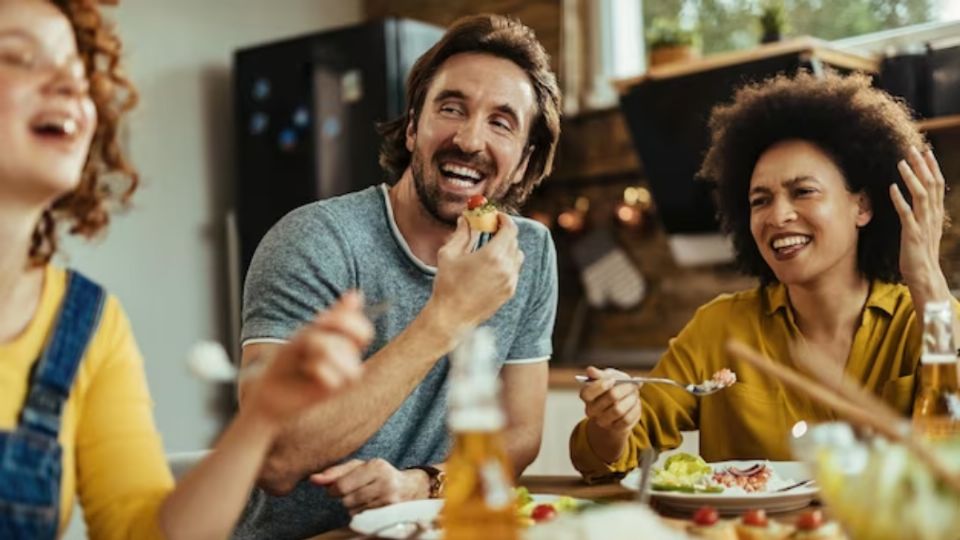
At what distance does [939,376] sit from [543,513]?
491 mm

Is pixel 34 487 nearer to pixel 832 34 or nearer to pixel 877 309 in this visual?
pixel 877 309

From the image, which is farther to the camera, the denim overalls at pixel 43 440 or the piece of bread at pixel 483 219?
the piece of bread at pixel 483 219

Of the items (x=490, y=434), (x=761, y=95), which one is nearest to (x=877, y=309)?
(x=761, y=95)

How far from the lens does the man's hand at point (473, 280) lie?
5.37 ft

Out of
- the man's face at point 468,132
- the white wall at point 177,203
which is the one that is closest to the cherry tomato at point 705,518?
the man's face at point 468,132

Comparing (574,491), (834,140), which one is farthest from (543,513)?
(834,140)

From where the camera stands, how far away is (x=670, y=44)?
3619mm

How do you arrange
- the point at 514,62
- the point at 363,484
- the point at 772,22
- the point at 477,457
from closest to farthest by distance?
the point at 477,457, the point at 363,484, the point at 514,62, the point at 772,22

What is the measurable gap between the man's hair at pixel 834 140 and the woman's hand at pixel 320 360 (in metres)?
1.36

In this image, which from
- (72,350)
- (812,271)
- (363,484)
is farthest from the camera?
(812,271)

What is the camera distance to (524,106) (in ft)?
6.82

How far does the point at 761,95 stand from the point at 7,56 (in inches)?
57.5

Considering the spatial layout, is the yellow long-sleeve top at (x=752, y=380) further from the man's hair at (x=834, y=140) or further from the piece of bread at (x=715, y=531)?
the piece of bread at (x=715, y=531)

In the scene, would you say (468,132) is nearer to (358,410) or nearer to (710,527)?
(358,410)
